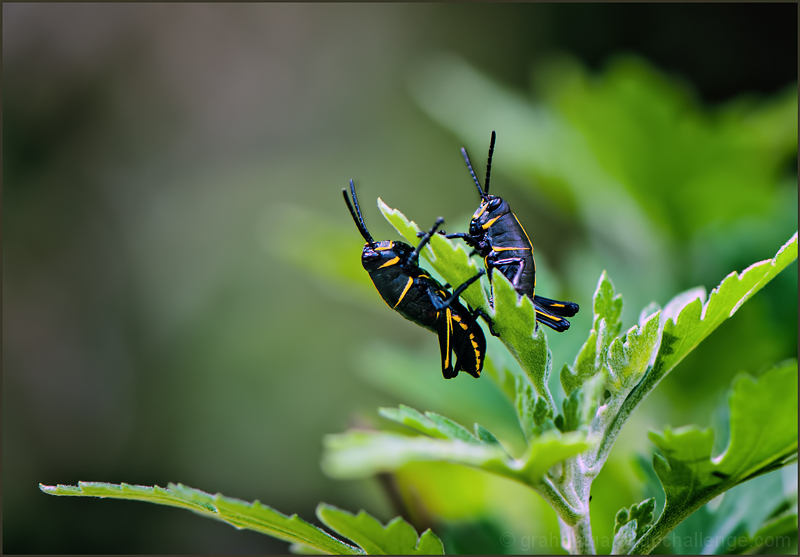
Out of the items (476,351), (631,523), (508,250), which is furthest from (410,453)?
(508,250)

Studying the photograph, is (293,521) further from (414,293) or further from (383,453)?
(414,293)

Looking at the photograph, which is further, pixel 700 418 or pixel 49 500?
pixel 49 500

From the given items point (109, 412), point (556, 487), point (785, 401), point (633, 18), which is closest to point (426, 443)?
point (556, 487)

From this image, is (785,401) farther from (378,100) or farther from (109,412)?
(378,100)

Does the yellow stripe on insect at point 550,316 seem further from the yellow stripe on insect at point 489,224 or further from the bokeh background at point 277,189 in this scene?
the bokeh background at point 277,189

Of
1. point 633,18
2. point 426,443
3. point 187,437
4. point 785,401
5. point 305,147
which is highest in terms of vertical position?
point 305,147
